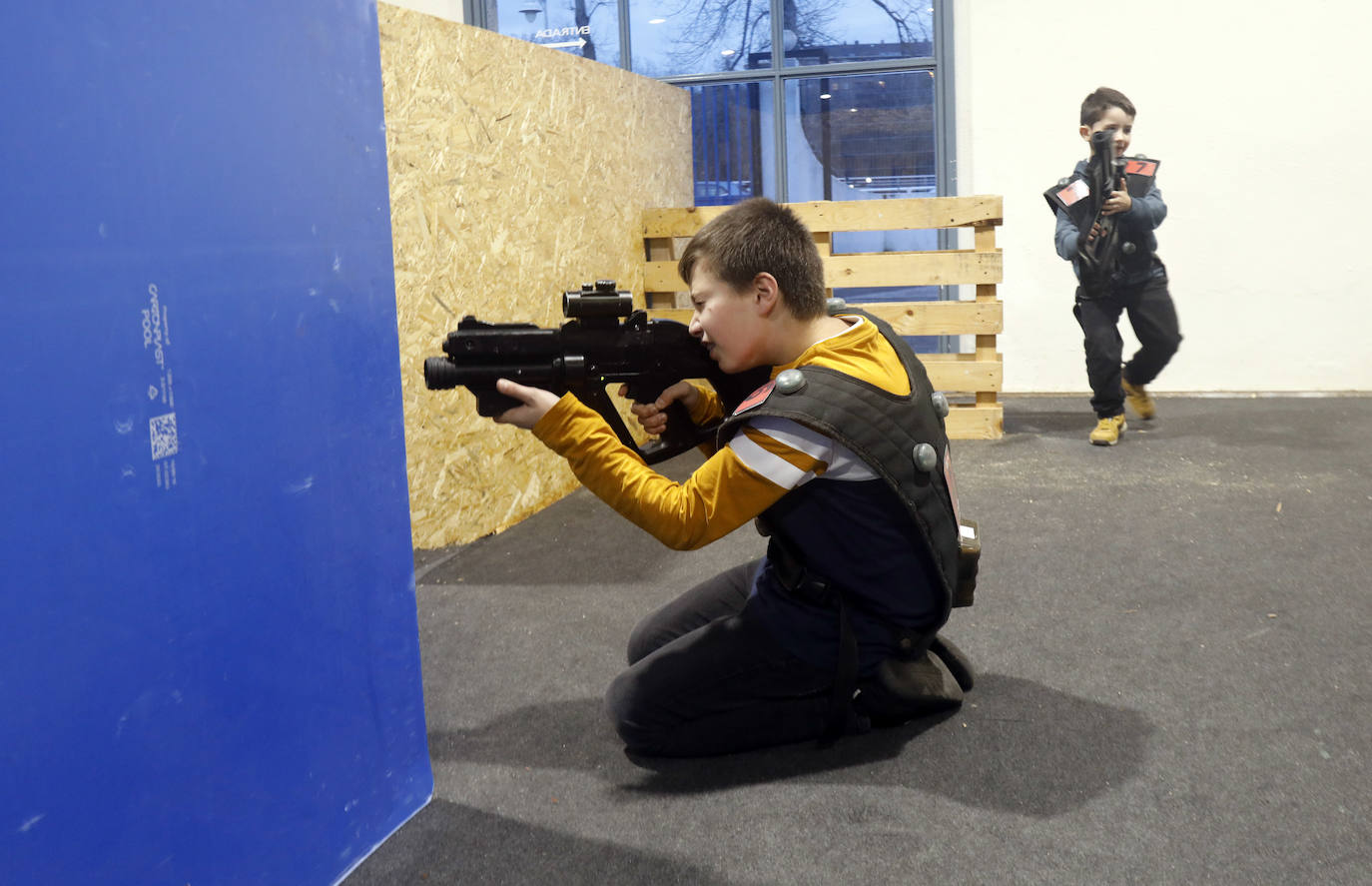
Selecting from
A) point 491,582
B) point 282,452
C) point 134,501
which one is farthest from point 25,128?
point 491,582

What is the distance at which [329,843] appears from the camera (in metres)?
1.85

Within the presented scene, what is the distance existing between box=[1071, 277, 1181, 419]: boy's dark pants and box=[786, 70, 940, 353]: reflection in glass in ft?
6.07

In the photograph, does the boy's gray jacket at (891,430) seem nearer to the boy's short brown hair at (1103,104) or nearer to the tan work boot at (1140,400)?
the boy's short brown hair at (1103,104)

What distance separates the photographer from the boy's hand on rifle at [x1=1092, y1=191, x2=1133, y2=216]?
17.5 ft

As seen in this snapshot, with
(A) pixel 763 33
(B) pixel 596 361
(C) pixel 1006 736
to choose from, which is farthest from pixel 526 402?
(A) pixel 763 33

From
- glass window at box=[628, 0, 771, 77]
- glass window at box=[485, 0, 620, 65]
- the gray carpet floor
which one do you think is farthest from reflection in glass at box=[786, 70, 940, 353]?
the gray carpet floor

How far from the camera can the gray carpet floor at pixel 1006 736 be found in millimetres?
1887

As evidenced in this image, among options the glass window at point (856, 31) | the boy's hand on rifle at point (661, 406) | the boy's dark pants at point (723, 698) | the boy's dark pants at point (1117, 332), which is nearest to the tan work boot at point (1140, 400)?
the boy's dark pants at point (1117, 332)

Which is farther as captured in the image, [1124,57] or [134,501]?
[1124,57]

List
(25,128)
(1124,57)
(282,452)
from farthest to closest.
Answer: (1124,57), (282,452), (25,128)

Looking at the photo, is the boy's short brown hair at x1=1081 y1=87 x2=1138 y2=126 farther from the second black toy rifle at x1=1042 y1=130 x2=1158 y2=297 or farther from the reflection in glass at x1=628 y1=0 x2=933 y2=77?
the reflection in glass at x1=628 y1=0 x2=933 y2=77

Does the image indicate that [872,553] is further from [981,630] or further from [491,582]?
[491,582]

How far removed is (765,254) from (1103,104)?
4.13 meters

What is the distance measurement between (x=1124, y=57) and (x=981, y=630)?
4.98 metres
